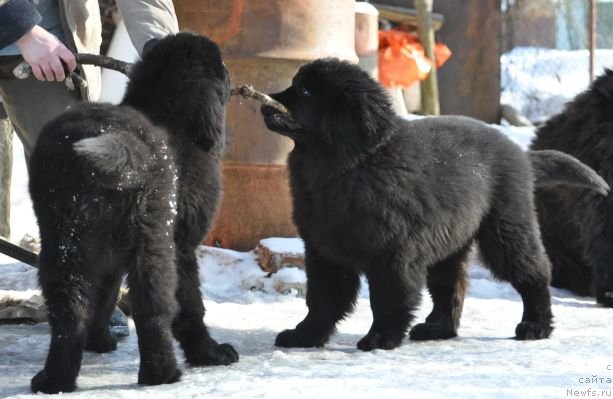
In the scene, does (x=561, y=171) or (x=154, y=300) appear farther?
(x=561, y=171)

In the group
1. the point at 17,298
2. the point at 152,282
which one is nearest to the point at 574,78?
the point at 17,298

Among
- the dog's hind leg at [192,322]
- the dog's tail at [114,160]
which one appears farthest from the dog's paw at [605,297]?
the dog's tail at [114,160]

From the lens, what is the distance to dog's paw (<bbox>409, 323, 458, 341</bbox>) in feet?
15.1

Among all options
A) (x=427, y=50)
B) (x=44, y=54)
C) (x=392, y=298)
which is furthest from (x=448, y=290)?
(x=427, y=50)

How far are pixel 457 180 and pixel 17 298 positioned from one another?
7.10 ft

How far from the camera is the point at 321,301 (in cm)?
437

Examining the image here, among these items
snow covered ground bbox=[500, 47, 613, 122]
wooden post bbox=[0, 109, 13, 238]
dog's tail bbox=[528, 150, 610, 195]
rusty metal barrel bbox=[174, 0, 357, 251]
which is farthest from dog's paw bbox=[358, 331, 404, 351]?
snow covered ground bbox=[500, 47, 613, 122]

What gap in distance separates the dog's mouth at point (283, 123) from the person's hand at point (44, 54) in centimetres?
82

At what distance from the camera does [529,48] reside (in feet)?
47.0

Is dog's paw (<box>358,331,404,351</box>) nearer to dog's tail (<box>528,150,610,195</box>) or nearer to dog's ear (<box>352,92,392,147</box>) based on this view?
dog's ear (<box>352,92,392,147</box>)

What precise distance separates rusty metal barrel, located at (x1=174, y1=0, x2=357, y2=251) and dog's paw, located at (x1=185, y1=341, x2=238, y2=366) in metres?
2.19

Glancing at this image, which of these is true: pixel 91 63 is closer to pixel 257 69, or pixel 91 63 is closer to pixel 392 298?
pixel 392 298

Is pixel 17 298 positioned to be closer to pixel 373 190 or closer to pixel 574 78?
pixel 373 190

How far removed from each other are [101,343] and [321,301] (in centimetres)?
92
